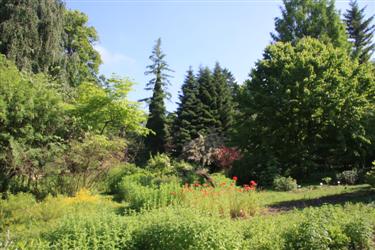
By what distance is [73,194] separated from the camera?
1185 centimetres

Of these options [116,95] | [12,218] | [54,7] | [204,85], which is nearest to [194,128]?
[204,85]

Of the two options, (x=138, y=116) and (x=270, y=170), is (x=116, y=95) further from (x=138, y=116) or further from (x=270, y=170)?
(x=270, y=170)

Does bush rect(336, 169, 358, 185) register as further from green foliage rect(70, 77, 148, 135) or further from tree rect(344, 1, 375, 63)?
tree rect(344, 1, 375, 63)

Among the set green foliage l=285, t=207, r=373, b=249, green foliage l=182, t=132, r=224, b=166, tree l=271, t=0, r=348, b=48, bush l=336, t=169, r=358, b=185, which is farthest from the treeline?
green foliage l=285, t=207, r=373, b=249

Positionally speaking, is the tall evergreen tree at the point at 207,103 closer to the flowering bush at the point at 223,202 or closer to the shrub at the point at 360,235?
the flowering bush at the point at 223,202

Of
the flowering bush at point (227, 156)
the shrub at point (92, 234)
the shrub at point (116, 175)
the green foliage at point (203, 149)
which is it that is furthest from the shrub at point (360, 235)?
the green foliage at point (203, 149)

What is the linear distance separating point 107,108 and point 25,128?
5.13 m

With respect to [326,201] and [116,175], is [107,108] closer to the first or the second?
[116,175]

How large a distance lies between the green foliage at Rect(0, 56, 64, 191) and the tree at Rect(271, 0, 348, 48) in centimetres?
1795

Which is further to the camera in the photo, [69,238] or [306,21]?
[306,21]

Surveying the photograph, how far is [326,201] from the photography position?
31.4ft

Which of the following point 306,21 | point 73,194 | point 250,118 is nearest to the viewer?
point 73,194

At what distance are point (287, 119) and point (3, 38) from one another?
13.1 meters

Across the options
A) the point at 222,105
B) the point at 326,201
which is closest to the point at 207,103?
the point at 222,105
